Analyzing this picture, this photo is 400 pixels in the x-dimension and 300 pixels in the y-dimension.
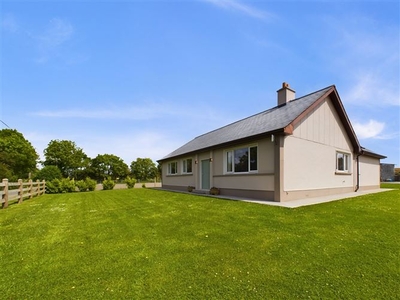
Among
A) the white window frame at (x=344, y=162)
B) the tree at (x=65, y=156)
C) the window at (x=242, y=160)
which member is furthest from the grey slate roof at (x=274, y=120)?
the tree at (x=65, y=156)

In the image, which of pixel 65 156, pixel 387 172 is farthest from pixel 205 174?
pixel 65 156

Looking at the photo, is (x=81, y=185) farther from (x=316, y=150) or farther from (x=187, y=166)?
(x=316, y=150)

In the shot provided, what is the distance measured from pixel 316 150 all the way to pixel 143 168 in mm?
56644

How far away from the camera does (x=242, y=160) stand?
452 inches

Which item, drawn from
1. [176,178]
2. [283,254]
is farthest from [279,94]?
[283,254]

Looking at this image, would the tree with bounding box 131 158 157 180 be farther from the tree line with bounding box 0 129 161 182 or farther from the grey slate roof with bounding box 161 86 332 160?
the grey slate roof with bounding box 161 86 332 160

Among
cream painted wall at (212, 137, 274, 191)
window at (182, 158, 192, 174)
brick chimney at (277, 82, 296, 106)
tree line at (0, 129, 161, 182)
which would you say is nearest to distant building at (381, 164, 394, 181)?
brick chimney at (277, 82, 296, 106)

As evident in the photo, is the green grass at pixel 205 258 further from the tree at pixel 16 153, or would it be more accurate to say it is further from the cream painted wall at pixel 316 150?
the tree at pixel 16 153

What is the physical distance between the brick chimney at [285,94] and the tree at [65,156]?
164 feet

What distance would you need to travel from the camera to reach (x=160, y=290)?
2.70m

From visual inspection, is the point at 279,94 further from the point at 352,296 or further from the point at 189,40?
the point at 352,296

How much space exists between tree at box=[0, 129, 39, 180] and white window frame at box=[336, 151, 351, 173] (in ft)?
150

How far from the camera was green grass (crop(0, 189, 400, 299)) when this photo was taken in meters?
2.71

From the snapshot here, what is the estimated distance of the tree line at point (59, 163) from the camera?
33700 millimetres
